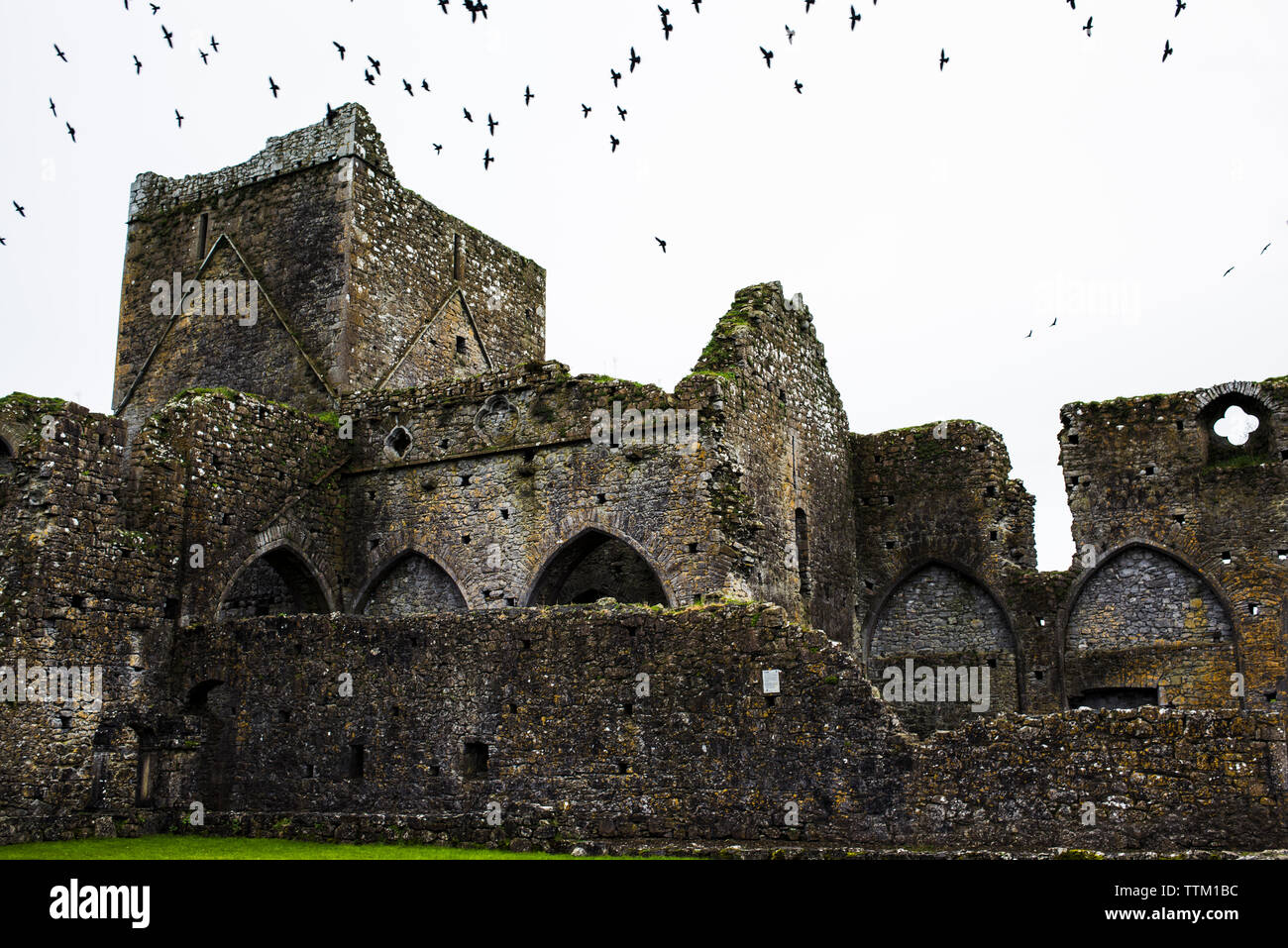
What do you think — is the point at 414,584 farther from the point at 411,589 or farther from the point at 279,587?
the point at 279,587

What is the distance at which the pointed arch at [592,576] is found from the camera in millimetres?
20078

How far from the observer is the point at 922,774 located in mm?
11688

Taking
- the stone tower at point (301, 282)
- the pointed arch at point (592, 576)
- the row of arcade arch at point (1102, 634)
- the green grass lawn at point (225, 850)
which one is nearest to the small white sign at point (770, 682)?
the green grass lawn at point (225, 850)

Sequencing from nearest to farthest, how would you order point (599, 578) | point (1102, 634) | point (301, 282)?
point (1102, 634), point (599, 578), point (301, 282)

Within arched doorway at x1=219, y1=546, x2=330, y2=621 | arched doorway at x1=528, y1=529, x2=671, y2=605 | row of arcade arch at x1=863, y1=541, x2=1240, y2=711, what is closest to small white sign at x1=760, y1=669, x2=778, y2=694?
arched doorway at x1=528, y1=529, x2=671, y2=605

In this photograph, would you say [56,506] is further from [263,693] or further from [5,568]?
[263,693]

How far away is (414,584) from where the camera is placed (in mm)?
21625

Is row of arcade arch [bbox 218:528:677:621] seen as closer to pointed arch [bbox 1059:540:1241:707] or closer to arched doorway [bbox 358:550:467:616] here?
arched doorway [bbox 358:550:467:616]

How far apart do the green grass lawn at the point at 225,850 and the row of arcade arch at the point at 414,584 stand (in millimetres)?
7258

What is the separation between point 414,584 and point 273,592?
2592 mm

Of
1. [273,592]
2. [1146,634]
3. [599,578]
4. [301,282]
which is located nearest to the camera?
[1146,634]

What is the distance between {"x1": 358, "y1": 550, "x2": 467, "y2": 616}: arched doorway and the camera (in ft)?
69.9

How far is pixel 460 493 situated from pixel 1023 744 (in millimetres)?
11794

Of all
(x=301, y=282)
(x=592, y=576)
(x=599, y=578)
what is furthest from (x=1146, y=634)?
(x=301, y=282)
